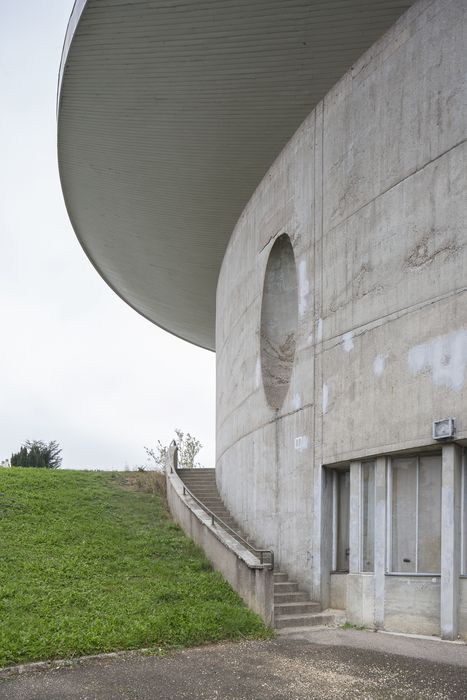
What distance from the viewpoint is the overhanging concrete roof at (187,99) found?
12273 mm

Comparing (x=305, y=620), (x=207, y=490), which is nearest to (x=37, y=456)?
(x=207, y=490)

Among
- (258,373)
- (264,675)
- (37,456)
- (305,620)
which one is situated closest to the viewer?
(264,675)

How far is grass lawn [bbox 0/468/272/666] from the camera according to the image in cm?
952

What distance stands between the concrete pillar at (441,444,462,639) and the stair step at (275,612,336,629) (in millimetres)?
2455

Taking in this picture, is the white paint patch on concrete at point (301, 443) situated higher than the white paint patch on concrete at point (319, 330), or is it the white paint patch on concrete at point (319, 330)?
the white paint patch on concrete at point (319, 330)

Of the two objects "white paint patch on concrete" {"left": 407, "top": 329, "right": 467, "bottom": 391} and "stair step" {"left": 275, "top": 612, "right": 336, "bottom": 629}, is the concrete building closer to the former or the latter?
"white paint patch on concrete" {"left": 407, "top": 329, "right": 467, "bottom": 391}

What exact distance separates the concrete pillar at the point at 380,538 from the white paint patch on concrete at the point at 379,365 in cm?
135

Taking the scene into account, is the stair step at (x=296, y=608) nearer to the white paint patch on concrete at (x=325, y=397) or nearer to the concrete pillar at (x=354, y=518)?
the concrete pillar at (x=354, y=518)

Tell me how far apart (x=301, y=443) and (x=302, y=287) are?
3007mm

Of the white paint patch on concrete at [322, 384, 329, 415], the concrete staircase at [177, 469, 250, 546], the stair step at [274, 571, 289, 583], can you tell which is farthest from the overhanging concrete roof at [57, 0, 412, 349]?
the stair step at [274, 571, 289, 583]

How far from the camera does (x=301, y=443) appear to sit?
13359 millimetres

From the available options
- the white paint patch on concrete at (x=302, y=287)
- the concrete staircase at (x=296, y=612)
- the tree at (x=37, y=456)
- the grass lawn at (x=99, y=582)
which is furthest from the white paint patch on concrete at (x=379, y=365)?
the tree at (x=37, y=456)

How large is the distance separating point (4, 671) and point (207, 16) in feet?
34.6

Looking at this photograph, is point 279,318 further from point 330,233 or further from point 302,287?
point 330,233
